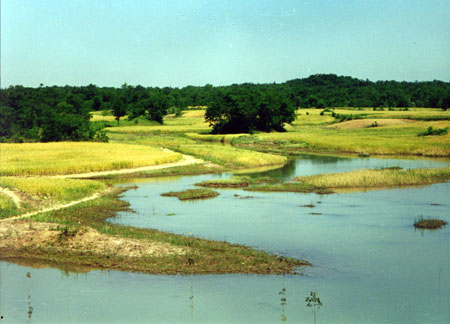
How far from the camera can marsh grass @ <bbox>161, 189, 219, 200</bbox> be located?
1476 inches

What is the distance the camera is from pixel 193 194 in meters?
38.0

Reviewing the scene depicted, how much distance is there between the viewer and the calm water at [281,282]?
1623 centimetres

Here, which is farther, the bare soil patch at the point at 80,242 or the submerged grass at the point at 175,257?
the bare soil patch at the point at 80,242

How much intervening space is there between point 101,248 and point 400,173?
29.6 meters

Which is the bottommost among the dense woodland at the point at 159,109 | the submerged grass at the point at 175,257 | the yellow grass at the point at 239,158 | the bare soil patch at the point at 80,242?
the submerged grass at the point at 175,257

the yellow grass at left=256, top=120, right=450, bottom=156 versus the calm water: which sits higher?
the yellow grass at left=256, top=120, right=450, bottom=156

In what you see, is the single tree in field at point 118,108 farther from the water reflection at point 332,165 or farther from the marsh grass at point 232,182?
the marsh grass at point 232,182

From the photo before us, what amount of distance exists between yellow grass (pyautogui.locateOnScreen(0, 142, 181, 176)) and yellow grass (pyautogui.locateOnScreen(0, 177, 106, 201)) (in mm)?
8619

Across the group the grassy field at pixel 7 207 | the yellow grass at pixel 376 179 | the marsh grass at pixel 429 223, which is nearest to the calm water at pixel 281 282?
the marsh grass at pixel 429 223

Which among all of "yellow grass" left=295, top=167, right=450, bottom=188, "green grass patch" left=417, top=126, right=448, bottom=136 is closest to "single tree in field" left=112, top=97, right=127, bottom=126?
"green grass patch" left=417, top=126, right=448, bottom=136

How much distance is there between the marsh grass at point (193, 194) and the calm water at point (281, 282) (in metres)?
5.02

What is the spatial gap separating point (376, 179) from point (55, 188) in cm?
2381

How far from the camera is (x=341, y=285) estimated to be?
18.9m

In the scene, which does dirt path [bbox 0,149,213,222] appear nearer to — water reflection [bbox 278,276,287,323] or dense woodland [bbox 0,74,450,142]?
water reflection [bbox 278,276,287,323]
